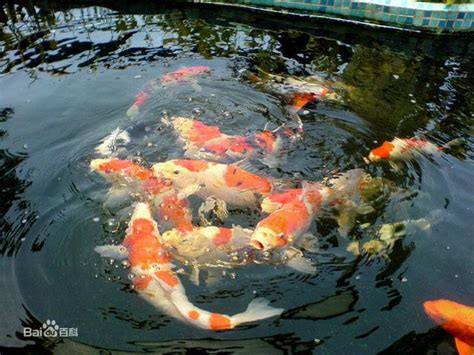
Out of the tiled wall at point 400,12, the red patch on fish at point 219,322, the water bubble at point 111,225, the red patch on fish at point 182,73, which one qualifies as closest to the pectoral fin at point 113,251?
the water bubble at point 111,225

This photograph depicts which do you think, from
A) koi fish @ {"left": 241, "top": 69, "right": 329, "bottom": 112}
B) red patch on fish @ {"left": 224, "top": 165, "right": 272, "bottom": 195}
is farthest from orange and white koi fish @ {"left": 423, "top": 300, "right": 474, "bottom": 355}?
koi fish @ {"left": 241, "top": 69, "right": 329, "bottom": 112}

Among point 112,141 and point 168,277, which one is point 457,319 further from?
point 112,141

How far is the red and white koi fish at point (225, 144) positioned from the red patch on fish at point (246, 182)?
1.80 feet

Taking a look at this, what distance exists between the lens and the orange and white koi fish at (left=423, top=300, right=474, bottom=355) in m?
4.02

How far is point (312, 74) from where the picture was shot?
805cm

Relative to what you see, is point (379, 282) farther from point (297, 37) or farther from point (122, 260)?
point (297, 37)

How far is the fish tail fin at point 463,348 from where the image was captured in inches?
155

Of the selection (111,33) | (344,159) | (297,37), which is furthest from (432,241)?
(111,33)

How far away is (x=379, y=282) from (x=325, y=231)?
0.77 metres

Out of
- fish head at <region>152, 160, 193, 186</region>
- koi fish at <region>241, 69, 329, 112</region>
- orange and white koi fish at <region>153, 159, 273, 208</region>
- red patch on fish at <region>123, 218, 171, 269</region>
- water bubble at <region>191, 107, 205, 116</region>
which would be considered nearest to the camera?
red patch on fish at <region>123, 218, 171, 269</region>

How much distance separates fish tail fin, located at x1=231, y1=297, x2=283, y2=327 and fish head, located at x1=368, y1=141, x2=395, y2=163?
104 inches

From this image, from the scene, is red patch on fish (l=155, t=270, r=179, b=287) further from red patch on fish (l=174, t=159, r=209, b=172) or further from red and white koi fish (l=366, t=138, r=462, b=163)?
red and white koi fish (l=366, t=138, r=462, b=163)

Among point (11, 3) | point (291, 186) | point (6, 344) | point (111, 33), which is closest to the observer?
point (6, 344)

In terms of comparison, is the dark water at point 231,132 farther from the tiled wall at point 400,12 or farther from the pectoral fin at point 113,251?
the tiled wall at point 400,12
